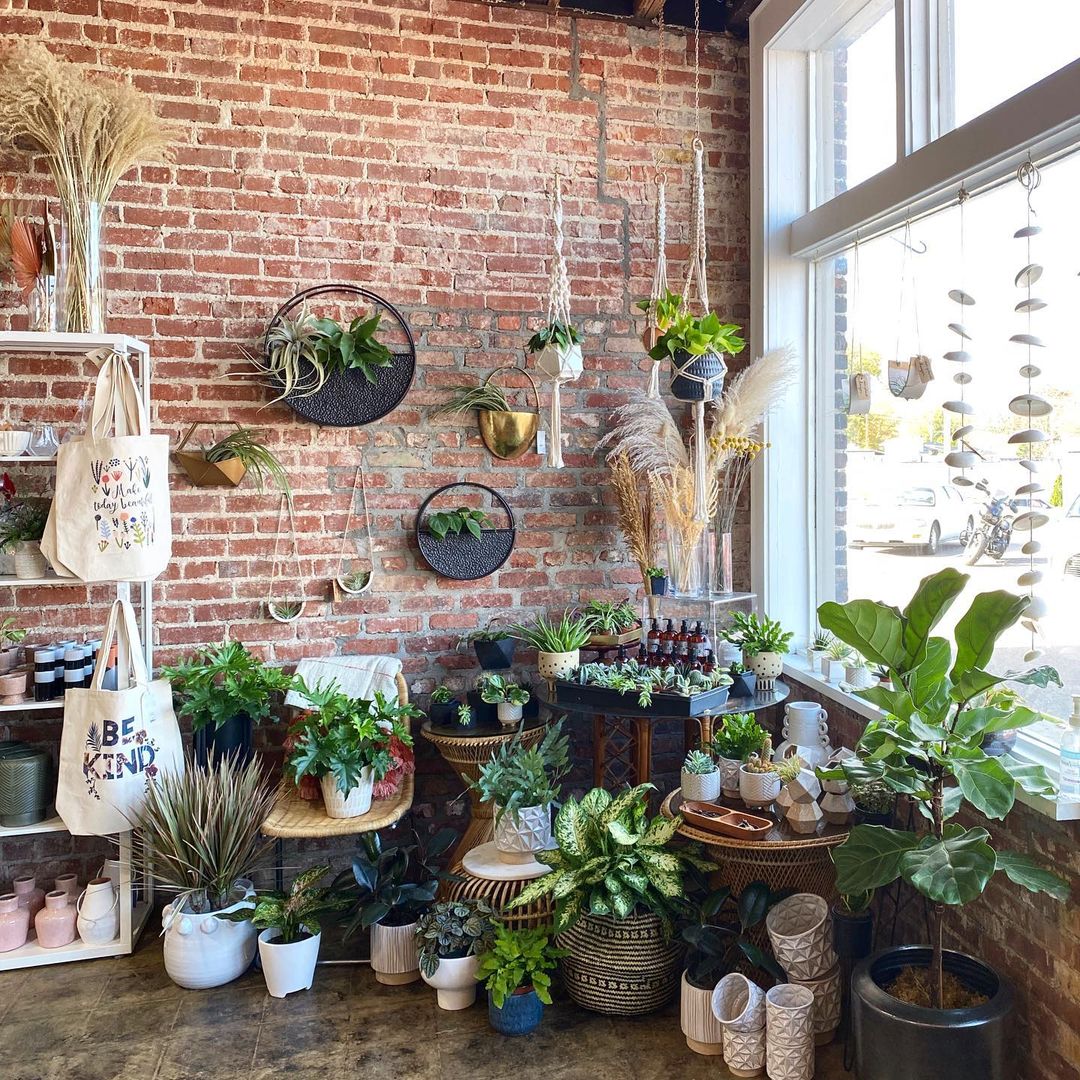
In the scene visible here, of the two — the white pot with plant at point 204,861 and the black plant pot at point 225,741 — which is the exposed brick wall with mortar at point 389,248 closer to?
the black plant pot at point 225,741

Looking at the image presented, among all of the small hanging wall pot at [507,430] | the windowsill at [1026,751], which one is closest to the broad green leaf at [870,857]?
the windowsill at [1026,751]

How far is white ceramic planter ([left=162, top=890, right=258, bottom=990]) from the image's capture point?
8.48 feet

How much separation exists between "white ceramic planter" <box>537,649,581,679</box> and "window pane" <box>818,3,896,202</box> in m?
1.85

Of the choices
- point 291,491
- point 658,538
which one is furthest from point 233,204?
point 658,538

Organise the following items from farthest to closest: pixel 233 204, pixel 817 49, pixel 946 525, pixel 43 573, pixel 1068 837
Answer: pixel 817 49 → pixel 233 204 → pixel 43 573 → pixel 946 525 → pixel 1068 837

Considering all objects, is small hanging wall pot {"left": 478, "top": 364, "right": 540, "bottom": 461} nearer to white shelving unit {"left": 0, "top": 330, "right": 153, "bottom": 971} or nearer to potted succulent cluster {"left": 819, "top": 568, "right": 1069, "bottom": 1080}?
white shelving unit {"left": 0, "top": 330, "right": 153, "bottom": 971}

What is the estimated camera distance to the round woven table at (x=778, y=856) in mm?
2361

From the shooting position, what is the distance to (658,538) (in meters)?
3.33

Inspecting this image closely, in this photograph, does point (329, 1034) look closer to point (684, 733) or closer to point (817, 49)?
point (684, 733)

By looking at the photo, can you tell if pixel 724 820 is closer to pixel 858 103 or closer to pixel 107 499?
pixel 107 499

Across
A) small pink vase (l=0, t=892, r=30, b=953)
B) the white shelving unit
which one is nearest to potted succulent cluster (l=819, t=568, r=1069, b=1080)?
the white shelving unit

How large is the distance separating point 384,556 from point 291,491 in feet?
1.28

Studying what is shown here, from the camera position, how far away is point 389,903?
264 cm

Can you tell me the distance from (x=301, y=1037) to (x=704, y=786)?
1262 mm
